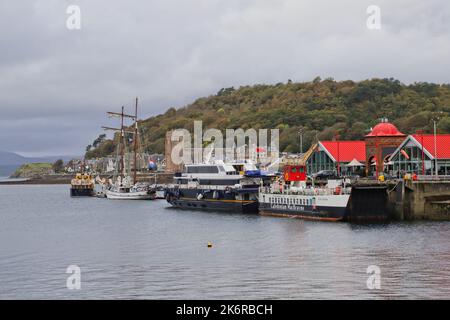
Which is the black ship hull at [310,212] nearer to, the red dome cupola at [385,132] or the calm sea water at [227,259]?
the calm sea water at [227,259]

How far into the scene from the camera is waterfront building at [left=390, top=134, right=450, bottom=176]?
89.4 meters

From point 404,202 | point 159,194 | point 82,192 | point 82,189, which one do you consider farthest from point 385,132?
point 82,192

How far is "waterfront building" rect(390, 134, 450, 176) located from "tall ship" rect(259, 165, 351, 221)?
14125mm

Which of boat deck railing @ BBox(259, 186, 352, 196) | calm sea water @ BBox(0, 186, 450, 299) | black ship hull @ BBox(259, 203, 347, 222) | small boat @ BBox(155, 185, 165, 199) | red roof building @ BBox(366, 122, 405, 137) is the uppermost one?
red roof building @ BBox(366, 122, 405, 137)

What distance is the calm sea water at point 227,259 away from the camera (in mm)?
40406

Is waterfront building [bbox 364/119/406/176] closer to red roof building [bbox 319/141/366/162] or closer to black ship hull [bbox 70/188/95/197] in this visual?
red roof building [bbox 319/141/366/162]

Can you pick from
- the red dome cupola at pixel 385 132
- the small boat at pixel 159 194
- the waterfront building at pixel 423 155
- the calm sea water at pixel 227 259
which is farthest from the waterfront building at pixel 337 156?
the calm sea water at pixel 227 259

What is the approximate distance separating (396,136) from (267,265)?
197ft

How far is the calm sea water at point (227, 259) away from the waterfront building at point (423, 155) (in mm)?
19957

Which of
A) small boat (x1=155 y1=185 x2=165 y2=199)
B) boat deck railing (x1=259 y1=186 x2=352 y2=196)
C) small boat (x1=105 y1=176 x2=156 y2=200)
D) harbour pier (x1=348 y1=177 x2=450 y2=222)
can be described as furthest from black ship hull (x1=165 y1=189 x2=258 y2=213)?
small boat (x1=155 y1=185 x2=165 y2=199)

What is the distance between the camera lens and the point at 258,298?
38.1 m

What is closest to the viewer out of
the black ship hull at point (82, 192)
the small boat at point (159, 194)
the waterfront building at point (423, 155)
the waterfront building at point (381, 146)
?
the waterfront building at point (423, 155)
